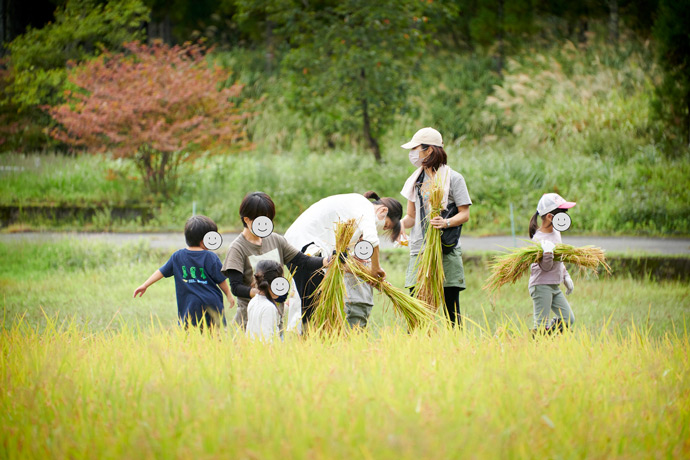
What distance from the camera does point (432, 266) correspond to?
4340mm

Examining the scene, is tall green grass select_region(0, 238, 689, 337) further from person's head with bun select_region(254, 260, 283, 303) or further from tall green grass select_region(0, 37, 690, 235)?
tall green grass select_region(0, 37, 690, 235)

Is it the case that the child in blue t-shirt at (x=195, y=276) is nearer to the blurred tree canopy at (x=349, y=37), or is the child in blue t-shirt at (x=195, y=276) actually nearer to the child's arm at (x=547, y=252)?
the child's arm at (x=547, y=252)

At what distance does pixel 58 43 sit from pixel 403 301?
13.1 meters

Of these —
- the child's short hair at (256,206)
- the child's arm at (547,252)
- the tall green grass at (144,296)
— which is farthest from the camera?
the tall green grass at (144,296)

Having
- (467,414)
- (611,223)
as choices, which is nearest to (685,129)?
(611,223)

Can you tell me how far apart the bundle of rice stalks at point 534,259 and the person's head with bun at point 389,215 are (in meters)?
0.69

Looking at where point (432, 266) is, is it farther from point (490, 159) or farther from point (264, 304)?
point (490, 159)

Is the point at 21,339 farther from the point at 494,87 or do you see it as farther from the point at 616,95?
the point at 494,87

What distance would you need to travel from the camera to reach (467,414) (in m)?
2.62

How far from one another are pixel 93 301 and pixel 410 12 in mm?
7760

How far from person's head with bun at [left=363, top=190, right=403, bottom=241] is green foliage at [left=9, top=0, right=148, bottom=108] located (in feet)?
36.5

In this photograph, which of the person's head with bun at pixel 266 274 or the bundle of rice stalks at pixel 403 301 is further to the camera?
the bundle of rice stalks at pixel 403 301

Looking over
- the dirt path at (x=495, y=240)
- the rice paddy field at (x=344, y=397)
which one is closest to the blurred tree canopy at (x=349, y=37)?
the dirt path at (x=495, y=240)

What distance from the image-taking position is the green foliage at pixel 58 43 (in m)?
14.1
